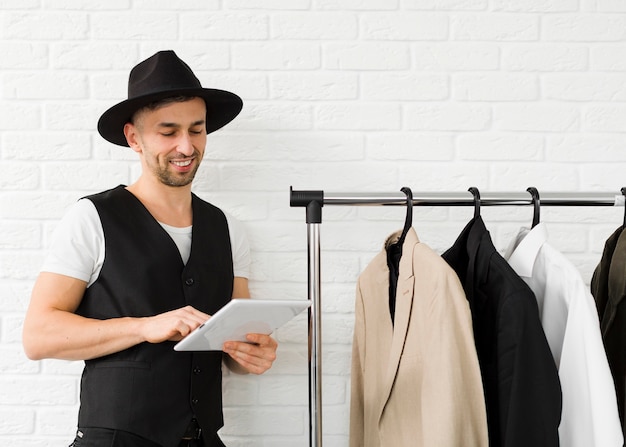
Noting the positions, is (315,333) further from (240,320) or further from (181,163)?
(181,163)

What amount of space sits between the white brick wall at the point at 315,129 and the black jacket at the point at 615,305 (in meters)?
0.43

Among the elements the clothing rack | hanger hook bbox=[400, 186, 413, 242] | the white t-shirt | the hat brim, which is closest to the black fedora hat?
the hat brim

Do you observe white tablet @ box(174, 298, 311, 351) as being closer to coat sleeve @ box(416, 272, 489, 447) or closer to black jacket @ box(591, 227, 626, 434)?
coat sleeve @ box(416, 272, 489, 447)

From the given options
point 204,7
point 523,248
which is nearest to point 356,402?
point 523,248

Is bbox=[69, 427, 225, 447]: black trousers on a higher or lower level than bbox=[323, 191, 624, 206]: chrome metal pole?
lower

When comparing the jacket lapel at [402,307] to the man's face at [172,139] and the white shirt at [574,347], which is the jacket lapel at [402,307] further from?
the man's face at [172,139]

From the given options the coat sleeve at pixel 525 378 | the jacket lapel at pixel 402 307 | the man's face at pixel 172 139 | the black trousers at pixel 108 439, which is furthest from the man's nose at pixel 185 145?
the coat sleeve at pixel 525 378

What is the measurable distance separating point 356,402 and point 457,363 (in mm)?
470

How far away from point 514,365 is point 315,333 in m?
0.48

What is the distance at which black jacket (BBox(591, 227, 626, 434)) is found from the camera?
1600mm

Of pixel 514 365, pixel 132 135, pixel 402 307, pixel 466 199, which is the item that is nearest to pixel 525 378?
pixel 514 365

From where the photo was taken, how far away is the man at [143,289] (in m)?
1.70

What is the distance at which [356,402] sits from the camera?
1.87 m

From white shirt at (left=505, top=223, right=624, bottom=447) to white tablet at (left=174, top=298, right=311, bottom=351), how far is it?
58 centimetres
